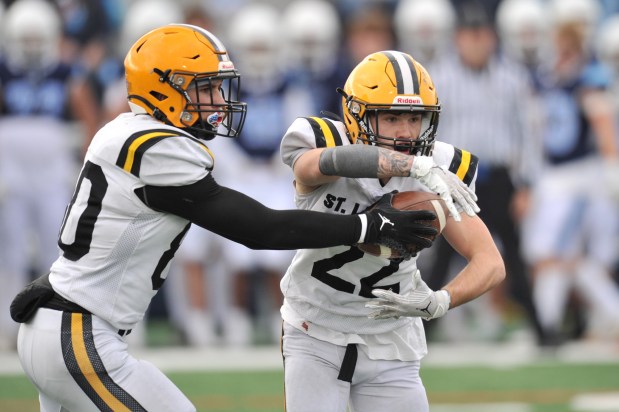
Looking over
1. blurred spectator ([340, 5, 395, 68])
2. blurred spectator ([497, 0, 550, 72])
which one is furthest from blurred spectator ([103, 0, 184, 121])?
blurred spectator ([497, 0, 550, 72])

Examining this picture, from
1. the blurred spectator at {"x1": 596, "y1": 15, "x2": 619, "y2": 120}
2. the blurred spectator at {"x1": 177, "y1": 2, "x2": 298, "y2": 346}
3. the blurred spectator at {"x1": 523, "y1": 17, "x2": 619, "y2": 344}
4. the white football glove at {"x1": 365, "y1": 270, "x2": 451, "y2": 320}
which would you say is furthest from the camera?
the blurred spectator at {"x1": 596, "y1": 15, "x2": 619, "y2": 120}

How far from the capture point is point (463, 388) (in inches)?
264

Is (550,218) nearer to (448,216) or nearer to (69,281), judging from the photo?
(448,216)

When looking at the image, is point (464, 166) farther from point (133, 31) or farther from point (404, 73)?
point (133, 31)

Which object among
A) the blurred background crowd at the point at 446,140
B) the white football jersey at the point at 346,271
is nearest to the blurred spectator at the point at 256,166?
the blurred background crowd at the point at 446,140

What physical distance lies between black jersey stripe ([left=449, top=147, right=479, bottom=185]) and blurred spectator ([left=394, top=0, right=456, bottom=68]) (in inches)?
186

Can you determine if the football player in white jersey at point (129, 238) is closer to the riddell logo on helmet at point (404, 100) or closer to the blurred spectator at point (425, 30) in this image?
the riddell logo on helmet at point (404, 100)

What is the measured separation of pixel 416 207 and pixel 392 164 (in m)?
0.21

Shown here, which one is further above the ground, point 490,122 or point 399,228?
point 399,228

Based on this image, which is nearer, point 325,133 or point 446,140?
point 325,133

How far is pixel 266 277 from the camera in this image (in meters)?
9.02

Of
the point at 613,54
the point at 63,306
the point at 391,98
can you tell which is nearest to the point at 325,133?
the point at 391,98

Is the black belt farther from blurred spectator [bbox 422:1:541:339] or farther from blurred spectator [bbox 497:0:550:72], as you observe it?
blurred spectator [bbox 497:0:550:72]

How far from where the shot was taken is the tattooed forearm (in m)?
3.61
